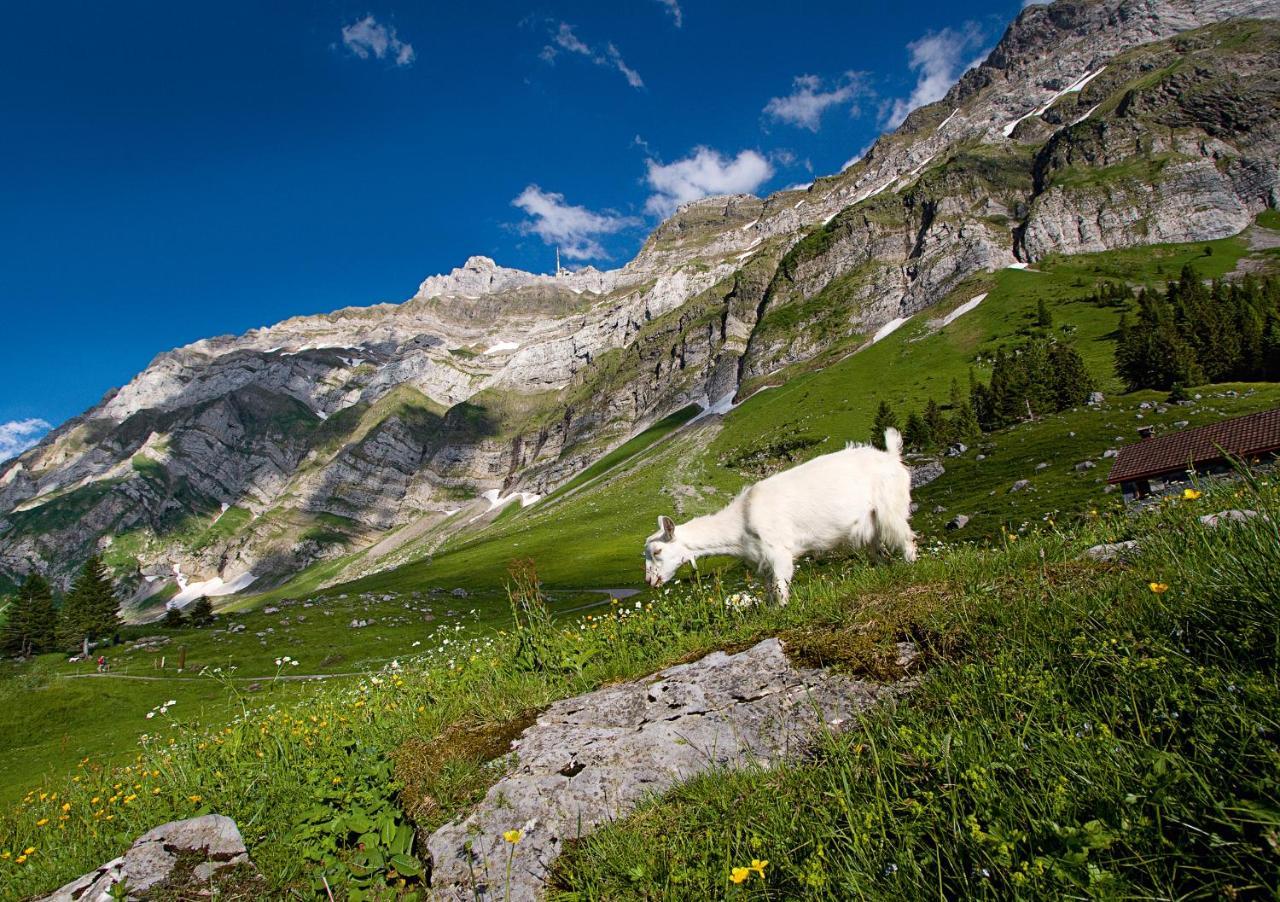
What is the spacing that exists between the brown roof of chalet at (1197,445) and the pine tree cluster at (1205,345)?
53.5 meters

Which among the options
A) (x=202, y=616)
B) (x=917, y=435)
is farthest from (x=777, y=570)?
(x=202, y=616)

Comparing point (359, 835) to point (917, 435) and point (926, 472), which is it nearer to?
point (926, 472)

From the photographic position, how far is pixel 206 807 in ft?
22.0

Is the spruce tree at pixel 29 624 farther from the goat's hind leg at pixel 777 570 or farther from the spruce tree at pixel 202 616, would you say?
the goat's hind leg at pixel 777 570

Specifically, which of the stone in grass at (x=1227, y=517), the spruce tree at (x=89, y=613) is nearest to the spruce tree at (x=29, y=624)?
the spruce tree at (x=89, y=613)

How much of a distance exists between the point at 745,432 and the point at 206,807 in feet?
504

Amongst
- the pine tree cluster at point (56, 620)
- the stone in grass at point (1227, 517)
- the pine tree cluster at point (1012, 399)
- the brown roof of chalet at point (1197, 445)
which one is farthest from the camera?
the pine tree cluster at point (1012, 399)

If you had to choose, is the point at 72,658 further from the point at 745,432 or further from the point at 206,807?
the point at 745,432

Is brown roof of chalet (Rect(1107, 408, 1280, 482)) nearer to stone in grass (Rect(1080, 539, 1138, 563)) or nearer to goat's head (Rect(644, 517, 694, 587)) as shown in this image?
goat's head (Rect(644, 517, 694, 587))

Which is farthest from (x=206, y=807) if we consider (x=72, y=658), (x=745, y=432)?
(x=745, y=432)

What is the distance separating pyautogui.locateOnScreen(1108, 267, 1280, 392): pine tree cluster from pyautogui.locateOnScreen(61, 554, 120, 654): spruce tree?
151 meters

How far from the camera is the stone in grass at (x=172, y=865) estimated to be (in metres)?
5.02

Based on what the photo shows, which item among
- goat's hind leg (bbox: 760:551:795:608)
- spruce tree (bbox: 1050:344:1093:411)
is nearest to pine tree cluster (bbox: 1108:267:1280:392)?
spruce tree (bbox: 1050:344:1093:411)

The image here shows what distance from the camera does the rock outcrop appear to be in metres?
4.71
